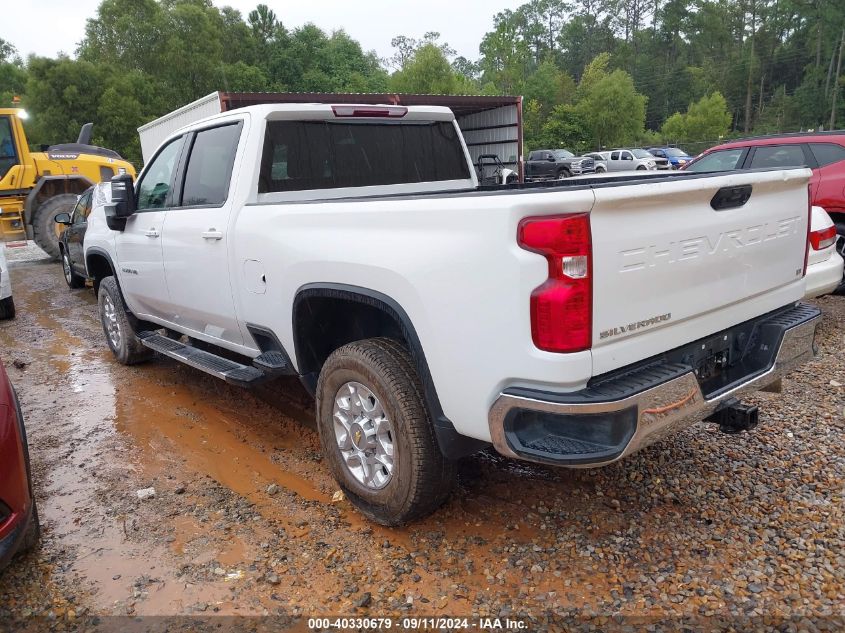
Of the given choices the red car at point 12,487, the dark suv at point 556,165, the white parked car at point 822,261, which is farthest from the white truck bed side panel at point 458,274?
the dark suv at point 556,165

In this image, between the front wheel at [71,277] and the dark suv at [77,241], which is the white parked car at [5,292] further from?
the front wheel at [71,277]

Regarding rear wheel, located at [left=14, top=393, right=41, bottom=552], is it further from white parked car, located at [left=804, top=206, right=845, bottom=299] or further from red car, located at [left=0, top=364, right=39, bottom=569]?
white parked car, located at [left=804, top=206, right=845, bottom=299]

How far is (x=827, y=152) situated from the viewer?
6.96 meters

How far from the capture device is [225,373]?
12.8 ft

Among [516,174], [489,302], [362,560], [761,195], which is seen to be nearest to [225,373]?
[362,560]

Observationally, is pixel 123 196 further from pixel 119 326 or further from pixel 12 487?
pixel 12 487

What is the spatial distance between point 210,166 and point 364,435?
2231 mm

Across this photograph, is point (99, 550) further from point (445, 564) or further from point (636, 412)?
point (636, 412)

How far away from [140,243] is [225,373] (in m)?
1.66

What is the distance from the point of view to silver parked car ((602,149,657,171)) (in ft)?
102

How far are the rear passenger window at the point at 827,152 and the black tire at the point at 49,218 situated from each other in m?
12.7

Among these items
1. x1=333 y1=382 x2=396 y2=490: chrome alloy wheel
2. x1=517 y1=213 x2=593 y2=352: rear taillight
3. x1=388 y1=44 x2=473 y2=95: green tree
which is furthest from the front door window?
x1=388 y1=44 x2=473 y2=95: green tree

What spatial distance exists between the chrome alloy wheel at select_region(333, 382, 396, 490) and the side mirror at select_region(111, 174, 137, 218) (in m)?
2.81

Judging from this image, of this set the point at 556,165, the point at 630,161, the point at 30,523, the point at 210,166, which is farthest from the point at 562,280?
the point at 630,161
